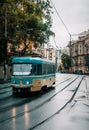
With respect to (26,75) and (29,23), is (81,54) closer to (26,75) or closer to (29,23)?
(29,23)

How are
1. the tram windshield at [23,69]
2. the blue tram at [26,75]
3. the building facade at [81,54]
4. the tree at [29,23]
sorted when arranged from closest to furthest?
the blue tram at [26,75]
the tram windshield at [23,69]
the tree at [29,23]
the building facade at [81,54]

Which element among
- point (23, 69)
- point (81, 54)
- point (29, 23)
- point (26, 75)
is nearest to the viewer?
point (26, 75)

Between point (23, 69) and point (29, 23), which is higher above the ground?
point (29, 23)

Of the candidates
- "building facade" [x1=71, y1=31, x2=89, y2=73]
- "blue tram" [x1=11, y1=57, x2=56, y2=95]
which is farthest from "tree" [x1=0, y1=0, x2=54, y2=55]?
"building facade" [x1=71, y1=31, x2=89, y2=73]

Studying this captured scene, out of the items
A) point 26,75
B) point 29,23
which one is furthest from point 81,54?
point 26,75

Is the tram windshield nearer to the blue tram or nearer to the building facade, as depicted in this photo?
the blue tram

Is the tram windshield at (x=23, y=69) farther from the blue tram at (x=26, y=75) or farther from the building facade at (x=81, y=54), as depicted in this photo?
the building facade at (x=81, y=54)

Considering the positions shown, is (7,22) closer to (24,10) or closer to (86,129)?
(24,10)

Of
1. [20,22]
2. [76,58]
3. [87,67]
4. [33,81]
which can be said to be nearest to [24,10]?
[20,22]

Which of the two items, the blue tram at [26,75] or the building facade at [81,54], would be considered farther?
the building facade at [81,54]

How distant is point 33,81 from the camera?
72.4ft


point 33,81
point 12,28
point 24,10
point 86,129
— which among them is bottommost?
point 86,129

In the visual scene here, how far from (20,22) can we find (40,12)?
4343 millimetres

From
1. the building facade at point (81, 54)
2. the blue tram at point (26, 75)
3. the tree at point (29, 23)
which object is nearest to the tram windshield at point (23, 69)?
the blue tram at point (26, 75)
